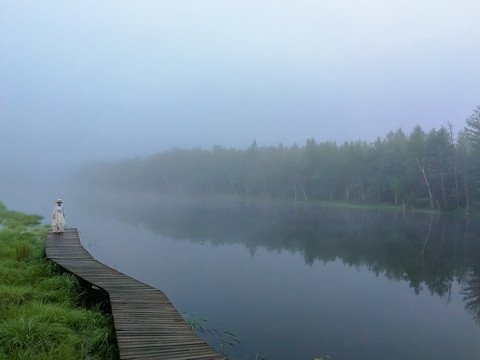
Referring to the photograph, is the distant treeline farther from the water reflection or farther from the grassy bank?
the grassy bank

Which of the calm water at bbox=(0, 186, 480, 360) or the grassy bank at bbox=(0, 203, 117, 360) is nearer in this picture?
the grassy bank at bbox=(0, 203, 117, 360)

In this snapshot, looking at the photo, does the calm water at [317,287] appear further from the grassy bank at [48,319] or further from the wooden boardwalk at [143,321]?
the grassy bank at [48,319]

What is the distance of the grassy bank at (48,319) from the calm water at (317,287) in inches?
115

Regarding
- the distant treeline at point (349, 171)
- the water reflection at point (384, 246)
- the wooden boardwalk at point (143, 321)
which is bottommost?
the water reflection at point (384, 246)

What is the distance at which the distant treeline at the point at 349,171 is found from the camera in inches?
2120

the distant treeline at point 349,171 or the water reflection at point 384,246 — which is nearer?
the water reflection at point 384,246

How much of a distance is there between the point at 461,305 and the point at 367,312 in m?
3.79

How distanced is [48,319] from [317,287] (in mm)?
10054

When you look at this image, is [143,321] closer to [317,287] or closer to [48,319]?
[48,319]

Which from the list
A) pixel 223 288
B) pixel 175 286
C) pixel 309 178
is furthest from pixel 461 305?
pixel 309 178

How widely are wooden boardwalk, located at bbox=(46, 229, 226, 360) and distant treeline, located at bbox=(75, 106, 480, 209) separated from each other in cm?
5321

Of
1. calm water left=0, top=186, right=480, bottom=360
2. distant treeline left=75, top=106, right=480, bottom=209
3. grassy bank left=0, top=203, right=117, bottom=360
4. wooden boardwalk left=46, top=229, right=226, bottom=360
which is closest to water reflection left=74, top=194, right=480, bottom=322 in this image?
calm water left=0, top=186, right=480, bottom=360

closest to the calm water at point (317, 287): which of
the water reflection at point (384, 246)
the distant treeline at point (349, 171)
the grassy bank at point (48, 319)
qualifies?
the water reflection at point (384, 246)

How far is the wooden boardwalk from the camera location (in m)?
5.48
